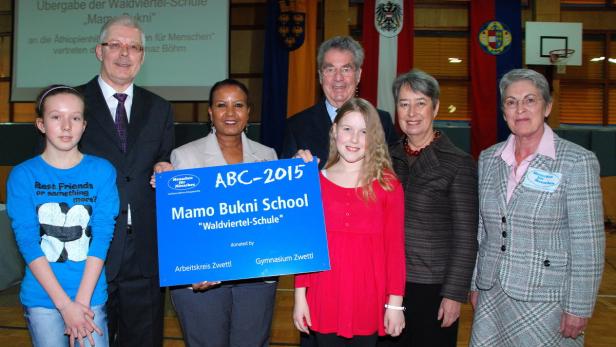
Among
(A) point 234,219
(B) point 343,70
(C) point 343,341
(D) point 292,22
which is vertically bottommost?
(C) point 343,341

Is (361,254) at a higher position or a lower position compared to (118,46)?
lower

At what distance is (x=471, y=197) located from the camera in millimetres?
2115

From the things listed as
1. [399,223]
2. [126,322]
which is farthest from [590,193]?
[126,322]

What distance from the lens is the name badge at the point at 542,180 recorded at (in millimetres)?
2016

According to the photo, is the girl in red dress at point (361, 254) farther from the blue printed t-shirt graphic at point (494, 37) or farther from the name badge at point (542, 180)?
the blue printed t-shirt graphic at point (494, 37)

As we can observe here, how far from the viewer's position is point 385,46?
8.86 meters

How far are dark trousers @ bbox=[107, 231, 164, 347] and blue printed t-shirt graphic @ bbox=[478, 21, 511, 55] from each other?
26.8 ft

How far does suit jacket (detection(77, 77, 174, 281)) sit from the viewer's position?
7.29ft

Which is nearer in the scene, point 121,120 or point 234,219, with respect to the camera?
point 234,219

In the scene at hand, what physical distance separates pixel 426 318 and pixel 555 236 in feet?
2.06

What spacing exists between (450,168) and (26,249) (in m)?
1.69

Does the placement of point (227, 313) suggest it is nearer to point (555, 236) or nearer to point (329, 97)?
point (329, 97)

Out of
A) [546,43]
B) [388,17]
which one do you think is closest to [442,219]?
[388,17]

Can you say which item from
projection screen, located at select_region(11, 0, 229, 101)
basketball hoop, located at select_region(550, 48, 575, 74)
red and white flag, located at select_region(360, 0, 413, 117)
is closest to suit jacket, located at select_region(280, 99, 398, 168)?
red and white flag, located at select_region(360, 0, 413, 117)
